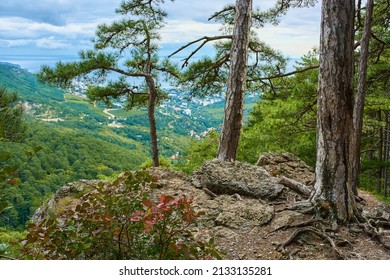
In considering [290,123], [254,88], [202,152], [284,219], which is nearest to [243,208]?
[284,219]

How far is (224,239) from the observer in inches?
134

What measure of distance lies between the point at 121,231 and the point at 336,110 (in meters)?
2.45

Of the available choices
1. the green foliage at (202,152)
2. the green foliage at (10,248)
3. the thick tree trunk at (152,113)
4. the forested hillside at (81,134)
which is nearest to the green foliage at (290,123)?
the green foliage at (202,152)

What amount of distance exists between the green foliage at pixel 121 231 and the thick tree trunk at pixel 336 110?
1.99 meters

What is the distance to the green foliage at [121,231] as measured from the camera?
1.99 meters

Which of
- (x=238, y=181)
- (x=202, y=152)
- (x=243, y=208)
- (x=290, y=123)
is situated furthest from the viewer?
(x=202, y=152)

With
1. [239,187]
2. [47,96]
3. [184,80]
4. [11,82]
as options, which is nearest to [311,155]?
[184,80]

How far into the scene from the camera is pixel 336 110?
144 inches

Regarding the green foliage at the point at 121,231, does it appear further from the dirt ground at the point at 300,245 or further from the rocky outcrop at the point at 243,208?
the dirt ground at the point at 300,245

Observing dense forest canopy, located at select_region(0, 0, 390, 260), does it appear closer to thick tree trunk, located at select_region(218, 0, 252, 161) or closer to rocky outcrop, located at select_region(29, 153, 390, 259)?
thick tree trunk, located at select_region(218, 0, 252, 161)

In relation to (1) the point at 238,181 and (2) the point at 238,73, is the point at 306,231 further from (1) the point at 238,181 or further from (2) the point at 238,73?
(2) the point at 238,73

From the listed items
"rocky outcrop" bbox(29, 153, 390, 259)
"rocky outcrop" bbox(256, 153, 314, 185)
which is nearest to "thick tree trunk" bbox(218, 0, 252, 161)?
"rocky outcrop" bbox(256, 153, 314, 185)

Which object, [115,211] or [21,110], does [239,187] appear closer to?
[115,211]
